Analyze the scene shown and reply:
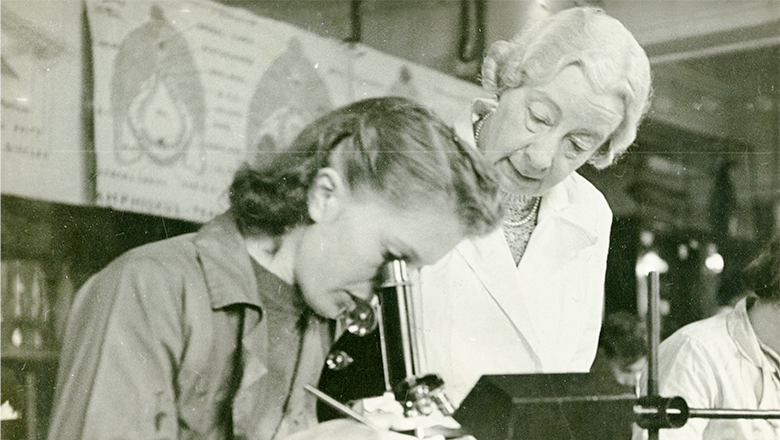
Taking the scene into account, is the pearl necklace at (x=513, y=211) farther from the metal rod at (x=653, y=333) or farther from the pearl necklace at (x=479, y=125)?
the metal rod at (x=653, y=333)

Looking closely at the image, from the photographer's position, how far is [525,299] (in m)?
2.07

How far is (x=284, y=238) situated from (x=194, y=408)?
1.63 ft

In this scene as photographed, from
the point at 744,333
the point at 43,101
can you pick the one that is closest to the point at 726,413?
the point at 744,333

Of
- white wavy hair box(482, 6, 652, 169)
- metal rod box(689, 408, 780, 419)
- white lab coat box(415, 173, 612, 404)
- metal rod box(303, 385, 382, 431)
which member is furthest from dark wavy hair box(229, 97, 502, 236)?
metal rod box(689, 408, 780, 419)

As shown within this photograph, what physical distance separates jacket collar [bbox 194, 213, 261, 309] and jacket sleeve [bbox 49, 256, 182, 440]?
0.34 feet

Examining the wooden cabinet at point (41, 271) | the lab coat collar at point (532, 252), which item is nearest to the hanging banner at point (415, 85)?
the lab coat collar at point (532, 252)

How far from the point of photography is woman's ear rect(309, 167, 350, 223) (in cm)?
201

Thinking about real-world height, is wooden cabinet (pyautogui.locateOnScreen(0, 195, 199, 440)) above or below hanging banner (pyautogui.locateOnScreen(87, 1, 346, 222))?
below

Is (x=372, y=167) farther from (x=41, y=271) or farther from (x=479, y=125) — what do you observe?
(x=41, y=271)

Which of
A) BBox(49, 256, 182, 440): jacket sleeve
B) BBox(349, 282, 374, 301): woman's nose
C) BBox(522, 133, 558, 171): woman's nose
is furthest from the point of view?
BBox(522, 133, 558, 171): woman's nose

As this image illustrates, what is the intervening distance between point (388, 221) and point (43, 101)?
1.02 metres

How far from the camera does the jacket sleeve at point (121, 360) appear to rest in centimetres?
189

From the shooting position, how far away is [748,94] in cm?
222

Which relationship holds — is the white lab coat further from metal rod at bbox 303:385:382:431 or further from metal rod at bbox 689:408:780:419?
metal rod at bbox 689:408:780:419
